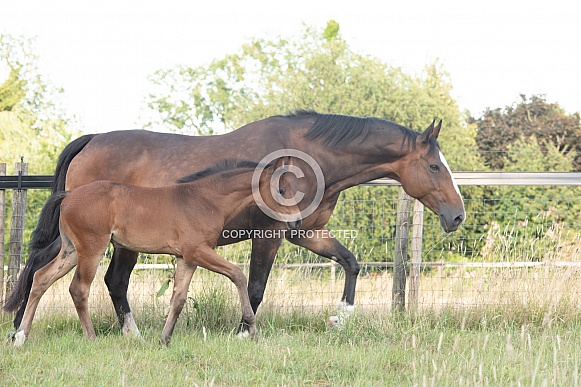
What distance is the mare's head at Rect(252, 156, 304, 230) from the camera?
5.43m

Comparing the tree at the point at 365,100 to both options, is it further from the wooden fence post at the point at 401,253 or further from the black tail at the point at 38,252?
the black tail at the point at 38,252

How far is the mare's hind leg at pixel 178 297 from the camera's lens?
5.31 metres

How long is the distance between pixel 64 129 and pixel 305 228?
79.2ft

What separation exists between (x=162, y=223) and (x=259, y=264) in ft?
3.62

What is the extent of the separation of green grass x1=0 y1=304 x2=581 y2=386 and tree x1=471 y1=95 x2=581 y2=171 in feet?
50.6

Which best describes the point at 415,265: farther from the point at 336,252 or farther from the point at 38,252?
the point at 38,252

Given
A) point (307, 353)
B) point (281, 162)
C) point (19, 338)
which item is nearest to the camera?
point (307, 353)

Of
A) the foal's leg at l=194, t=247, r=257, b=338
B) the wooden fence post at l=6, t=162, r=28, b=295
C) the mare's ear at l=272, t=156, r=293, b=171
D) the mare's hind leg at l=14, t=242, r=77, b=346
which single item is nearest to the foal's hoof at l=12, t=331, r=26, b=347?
the mare's hind leg at l=14, t=242, r=77, b=346

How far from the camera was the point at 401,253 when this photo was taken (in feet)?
23.3

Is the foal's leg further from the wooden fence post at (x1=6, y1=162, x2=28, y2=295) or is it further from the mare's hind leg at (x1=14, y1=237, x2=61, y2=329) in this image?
the wooden fence post at (x1=6, y1=162, x2=28, y2=295)

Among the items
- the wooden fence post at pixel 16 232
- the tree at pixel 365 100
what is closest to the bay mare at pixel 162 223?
the wooden fence post at pixel 16 232

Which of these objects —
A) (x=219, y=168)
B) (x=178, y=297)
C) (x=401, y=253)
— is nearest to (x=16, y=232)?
(x=178, y=297)

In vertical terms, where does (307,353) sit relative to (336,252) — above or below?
below

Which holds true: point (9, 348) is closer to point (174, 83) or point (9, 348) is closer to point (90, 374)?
point (90, 374)
